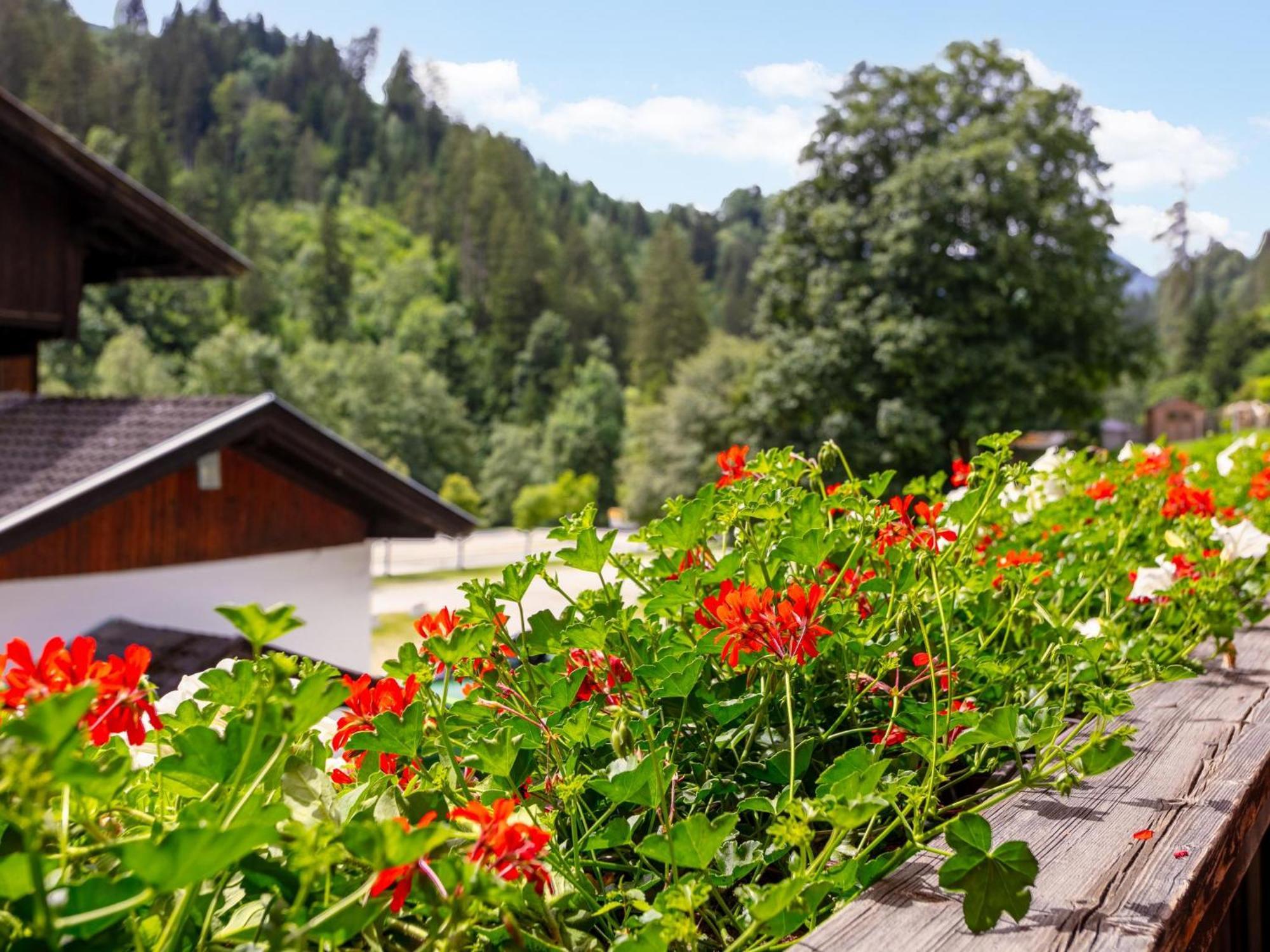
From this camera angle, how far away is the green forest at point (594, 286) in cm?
1798

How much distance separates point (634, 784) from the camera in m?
0.68

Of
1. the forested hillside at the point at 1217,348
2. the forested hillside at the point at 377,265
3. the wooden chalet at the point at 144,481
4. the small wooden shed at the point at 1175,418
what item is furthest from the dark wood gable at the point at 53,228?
the small wooden shed at the point at 1175,418

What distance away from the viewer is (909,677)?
103 centimetres

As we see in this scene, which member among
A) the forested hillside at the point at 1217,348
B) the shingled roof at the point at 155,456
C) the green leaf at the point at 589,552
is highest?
the forested hillside at the point at 1217,348

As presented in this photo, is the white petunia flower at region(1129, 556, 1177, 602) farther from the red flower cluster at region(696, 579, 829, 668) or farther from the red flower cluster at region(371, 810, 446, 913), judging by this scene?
the red flower cluster at region(371, 810, 446, 913)

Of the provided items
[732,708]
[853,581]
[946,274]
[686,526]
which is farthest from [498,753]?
[946,274]

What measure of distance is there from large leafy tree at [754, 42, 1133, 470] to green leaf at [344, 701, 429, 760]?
665 inches

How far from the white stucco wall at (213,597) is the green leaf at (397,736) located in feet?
12.7

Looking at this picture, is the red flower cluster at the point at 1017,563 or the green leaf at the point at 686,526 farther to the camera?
the red flower cluster at the point at 1017,563

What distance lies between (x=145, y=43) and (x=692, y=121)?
108959 millimetres

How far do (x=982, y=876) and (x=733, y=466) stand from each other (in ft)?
1.97

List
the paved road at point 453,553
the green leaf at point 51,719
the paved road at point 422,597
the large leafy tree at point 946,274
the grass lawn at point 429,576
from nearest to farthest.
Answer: the green leaf at point 51,719, the large leafy tree at point 946,274, the paved road at point 422,597, the grass lawn at point 429,576, the paved road at point 453,553

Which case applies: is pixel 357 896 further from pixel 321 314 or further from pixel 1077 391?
pixel 321 314

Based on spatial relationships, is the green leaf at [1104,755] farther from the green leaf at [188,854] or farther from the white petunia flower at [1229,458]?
the white petunia flower at [1229,458]
